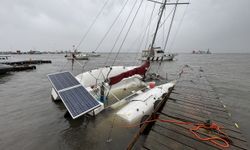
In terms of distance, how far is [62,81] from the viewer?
6.82 metres

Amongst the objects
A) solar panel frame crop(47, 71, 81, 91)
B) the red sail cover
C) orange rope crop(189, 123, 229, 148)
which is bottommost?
orange rope crop(189, 123, 229, 148)

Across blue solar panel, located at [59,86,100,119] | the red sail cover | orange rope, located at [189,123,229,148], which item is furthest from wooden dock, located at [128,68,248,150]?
the red sail cover

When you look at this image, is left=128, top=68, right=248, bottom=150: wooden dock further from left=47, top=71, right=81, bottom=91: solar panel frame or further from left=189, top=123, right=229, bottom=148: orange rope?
left=47, top=71, right=81, bottom=91: solar panel frame

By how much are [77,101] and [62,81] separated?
1.65 meters

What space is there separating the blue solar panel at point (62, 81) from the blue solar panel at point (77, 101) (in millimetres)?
359

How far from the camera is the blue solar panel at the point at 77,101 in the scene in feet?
18.2

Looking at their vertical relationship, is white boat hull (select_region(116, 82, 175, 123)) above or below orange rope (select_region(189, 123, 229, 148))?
below

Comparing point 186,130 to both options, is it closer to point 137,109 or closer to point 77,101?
point 137,109

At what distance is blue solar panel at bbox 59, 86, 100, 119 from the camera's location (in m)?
5.54

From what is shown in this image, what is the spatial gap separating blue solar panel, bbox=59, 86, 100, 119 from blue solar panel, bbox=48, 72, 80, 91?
1.18ft

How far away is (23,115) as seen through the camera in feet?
24.3

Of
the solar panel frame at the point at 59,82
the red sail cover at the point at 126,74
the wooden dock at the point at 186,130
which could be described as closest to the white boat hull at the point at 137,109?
the wooden dock at the point at 186,130

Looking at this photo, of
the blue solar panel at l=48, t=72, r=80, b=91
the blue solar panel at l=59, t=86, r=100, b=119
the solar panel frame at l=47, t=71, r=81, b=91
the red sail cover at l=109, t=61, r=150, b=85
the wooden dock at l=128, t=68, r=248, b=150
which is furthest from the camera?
the red sail cover at l=109, t=61, r=150, b=85

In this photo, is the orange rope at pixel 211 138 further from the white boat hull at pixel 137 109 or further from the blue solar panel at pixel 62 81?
the blue solar panel at pixel 62 81
